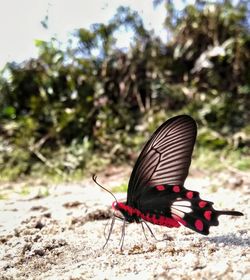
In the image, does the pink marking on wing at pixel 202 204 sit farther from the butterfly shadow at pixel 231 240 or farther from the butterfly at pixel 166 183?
the butterfly shadow at pixel 231 240

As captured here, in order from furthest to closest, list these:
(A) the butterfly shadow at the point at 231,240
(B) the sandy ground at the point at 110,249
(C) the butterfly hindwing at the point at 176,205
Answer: (C) the butterfly hindwing at the point at 176,205
(A) the butterfly shadow at the point at 231,240
(B) the sandy ground at the point at 110,249

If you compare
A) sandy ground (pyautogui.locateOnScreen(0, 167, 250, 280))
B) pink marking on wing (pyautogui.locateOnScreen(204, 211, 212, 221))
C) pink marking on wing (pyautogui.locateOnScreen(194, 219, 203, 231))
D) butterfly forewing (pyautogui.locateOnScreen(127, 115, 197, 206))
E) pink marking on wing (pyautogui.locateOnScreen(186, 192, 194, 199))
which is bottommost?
sandy ground (pyautogui.locateOnScreen(0, 167, 250, 280))

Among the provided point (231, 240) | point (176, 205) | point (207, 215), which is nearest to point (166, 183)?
point (176, 205)

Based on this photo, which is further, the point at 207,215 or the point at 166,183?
the point at 166,183

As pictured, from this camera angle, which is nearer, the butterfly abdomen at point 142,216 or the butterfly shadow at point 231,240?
the butterfly shadow at point 231,240

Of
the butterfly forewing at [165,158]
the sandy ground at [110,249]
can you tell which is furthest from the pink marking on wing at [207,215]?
the butterfly forewing at [165,158]

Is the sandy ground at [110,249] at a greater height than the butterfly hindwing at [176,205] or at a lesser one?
lesser

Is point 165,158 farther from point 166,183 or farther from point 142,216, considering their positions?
point 142,216

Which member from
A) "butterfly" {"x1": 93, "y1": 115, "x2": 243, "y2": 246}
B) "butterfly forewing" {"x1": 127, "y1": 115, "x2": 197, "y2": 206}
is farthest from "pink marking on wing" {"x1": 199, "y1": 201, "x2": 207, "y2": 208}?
"butterfly forewing" {"x1": 127, "y1": 115, "x2": 197, "y2": 206}

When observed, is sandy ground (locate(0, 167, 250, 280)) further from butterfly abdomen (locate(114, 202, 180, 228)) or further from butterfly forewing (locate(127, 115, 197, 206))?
butterfly forewing (locate(127, 115, 197, 206))
